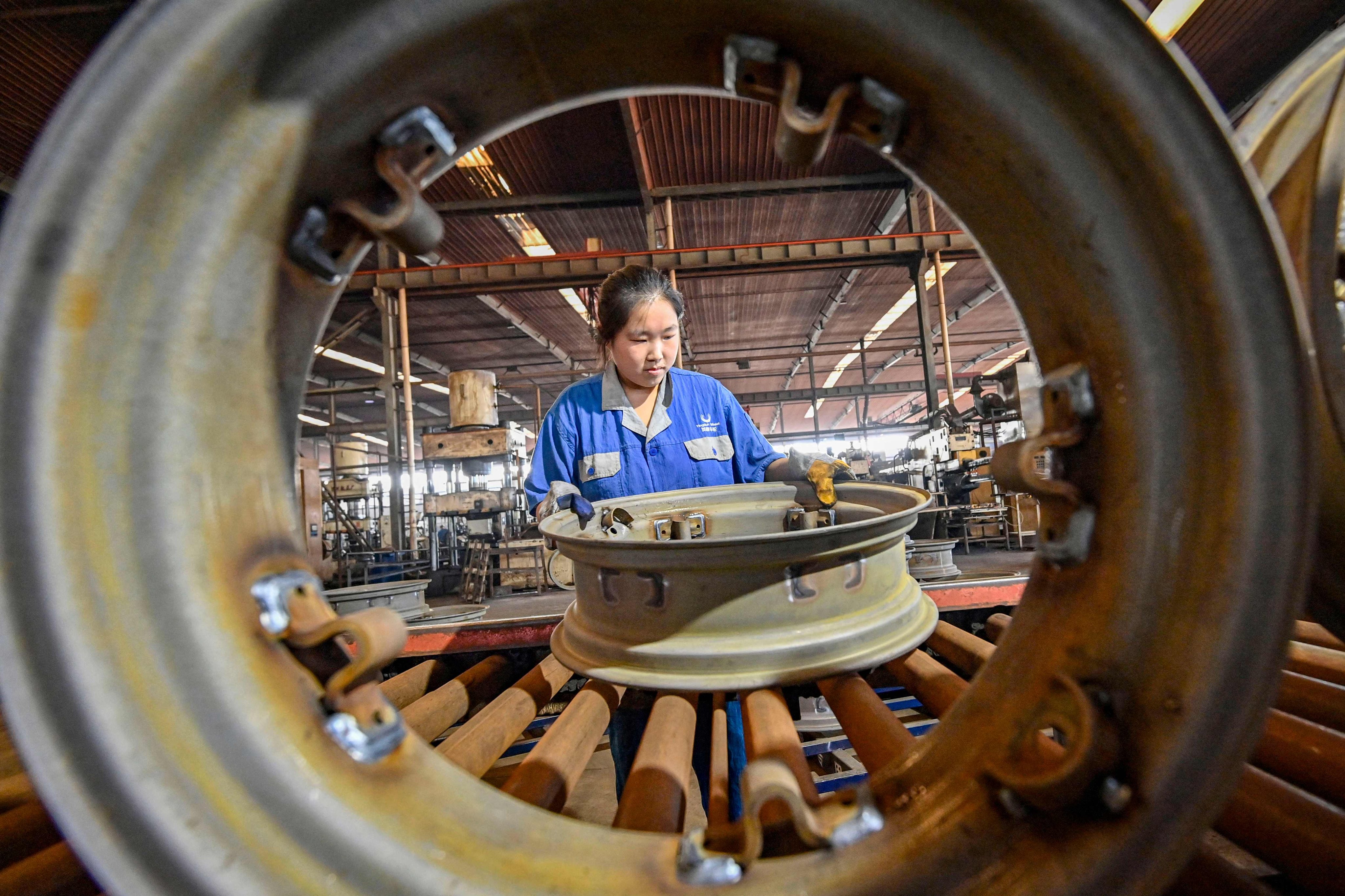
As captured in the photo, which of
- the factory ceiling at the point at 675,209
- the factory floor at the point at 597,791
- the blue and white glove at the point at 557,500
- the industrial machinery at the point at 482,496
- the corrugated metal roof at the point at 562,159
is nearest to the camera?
the blue and white glove at the point at 557,500

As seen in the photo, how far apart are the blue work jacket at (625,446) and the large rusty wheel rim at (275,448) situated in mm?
1284

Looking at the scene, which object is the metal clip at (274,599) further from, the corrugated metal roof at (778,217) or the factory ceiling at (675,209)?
the corrugated metal roof at (778,217)

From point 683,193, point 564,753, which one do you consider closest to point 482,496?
point 683,193

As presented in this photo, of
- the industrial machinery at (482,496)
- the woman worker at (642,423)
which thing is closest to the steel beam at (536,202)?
the industrial machinery at (482,496)

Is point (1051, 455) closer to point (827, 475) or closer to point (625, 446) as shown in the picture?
point (827, 475)

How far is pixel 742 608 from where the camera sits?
86 centimetres

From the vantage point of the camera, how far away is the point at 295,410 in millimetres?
Answer: 546

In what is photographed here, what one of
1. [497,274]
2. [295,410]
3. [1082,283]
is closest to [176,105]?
[295,410]

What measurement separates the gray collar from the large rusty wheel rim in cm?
129

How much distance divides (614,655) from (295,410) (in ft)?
1.90

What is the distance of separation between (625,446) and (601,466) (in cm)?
10

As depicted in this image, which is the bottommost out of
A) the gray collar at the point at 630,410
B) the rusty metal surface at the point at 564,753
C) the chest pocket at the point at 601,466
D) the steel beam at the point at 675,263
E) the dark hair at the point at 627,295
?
the rusty metal surface at the point at 564,753

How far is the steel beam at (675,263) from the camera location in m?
5.72

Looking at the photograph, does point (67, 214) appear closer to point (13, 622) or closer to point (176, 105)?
point (176, 105)
